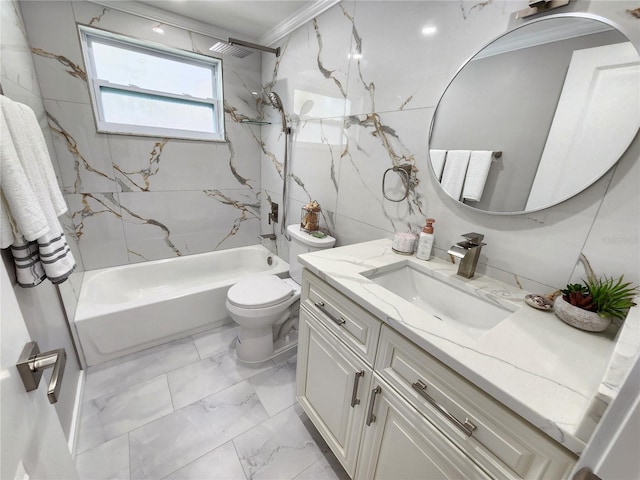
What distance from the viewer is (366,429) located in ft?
3.12

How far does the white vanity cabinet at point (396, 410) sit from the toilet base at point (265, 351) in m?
0.56

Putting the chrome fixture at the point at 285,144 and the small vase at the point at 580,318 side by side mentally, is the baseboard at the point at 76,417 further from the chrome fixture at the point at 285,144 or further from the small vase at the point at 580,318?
the small vase at the point at 580,318

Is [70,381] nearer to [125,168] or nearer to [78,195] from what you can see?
[78,195]

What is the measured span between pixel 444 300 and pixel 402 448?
0.54 m

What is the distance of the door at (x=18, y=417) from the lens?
1.36 feet

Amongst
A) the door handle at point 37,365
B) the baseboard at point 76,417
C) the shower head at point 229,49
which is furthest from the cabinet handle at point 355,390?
the shower head at point 229,49

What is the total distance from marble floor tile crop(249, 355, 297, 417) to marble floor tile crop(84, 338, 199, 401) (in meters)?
0.52

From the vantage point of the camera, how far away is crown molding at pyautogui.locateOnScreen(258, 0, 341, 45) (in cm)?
162

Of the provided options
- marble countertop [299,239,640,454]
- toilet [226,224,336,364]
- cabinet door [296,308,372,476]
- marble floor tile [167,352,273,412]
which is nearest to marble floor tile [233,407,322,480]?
cabinet door [296,308,372,476]

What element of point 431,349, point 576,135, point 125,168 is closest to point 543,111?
point 576,135

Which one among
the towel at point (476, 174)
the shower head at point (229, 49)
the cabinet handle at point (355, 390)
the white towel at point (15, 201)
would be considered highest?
the shower head at point (229, 49)

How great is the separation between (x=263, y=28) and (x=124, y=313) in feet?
7.69

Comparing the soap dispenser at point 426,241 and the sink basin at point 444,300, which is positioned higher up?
the soap dispenser at point 426,241

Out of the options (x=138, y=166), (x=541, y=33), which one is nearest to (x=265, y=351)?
(x=138, y=166)
